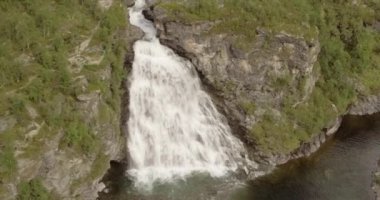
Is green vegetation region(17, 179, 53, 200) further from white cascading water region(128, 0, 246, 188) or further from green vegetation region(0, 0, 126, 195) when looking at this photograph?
white cascading water region(128, 0, 246, 188)

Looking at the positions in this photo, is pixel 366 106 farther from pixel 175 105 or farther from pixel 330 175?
pixel 175 105

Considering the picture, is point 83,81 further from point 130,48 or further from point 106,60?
point 130,48

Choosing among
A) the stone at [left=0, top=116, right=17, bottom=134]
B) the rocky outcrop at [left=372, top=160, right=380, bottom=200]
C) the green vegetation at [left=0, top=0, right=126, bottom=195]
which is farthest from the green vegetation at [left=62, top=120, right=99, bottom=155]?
the rocky outcrop at [left=372, top=160, right=380, bottom=200]

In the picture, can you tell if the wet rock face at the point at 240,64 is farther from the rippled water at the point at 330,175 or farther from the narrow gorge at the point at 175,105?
the rippled water at the point at 330,175

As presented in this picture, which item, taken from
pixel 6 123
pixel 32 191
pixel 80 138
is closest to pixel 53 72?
pixel 80 138

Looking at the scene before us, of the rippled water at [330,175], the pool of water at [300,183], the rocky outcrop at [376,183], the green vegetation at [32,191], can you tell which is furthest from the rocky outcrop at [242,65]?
the green vegetation at [32,191]

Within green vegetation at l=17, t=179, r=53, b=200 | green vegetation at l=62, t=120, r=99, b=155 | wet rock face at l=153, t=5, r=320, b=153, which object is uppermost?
wet rock face at l=153, t=5, r=320, b=153

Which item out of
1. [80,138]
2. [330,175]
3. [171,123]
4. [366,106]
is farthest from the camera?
[366,106]
